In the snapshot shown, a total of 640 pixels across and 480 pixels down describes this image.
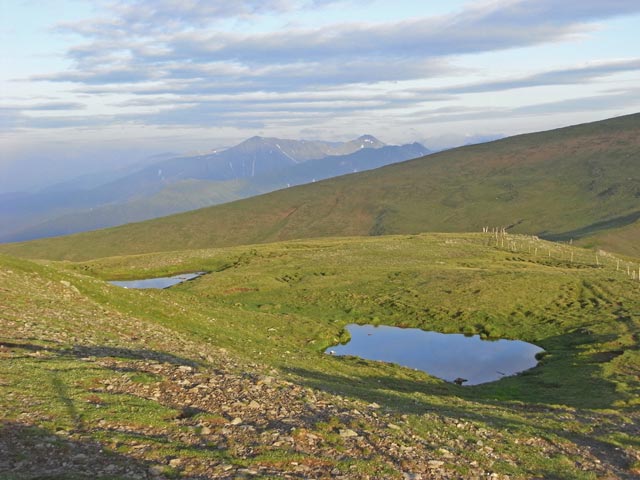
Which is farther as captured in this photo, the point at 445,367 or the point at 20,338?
the point at 445,367

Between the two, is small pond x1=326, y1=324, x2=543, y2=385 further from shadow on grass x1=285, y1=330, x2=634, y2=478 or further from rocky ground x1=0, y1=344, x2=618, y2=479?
rocky ground x1=0, y1=344, x2=618, y2=479

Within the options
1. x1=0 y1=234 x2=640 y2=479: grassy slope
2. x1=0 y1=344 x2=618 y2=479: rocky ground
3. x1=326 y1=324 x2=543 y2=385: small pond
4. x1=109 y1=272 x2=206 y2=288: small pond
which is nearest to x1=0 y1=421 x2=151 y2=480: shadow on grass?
x1=0 y1=344 x2=618 y2=479: rocky ground

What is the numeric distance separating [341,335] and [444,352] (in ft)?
34.4

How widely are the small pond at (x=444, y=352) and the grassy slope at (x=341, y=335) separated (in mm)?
1999

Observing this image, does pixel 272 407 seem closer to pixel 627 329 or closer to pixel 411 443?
pixel 411 443

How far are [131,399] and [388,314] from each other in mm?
46824

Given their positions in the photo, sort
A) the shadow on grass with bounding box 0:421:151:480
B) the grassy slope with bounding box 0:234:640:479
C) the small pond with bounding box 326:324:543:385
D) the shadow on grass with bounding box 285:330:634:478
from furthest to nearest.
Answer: the small pond with bounding box 326:324:543:385 → the shadow on grass with bounding box 285:330:634:478 → the grassy slope with bounding box 0:234:640:479 → the shadow on grass with bounding box 0:421:151:480

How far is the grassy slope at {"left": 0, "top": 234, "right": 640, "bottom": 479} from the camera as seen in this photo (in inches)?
744

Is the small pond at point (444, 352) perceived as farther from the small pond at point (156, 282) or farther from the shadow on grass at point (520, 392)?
the small pond at point (156, 282)

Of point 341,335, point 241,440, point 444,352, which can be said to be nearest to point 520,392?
point 444,352

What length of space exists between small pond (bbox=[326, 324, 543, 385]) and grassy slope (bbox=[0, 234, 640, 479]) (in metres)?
2.00

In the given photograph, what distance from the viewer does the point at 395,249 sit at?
10206cm

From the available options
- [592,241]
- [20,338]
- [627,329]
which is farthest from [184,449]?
[592,241]

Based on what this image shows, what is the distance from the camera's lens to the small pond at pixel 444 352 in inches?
1885
